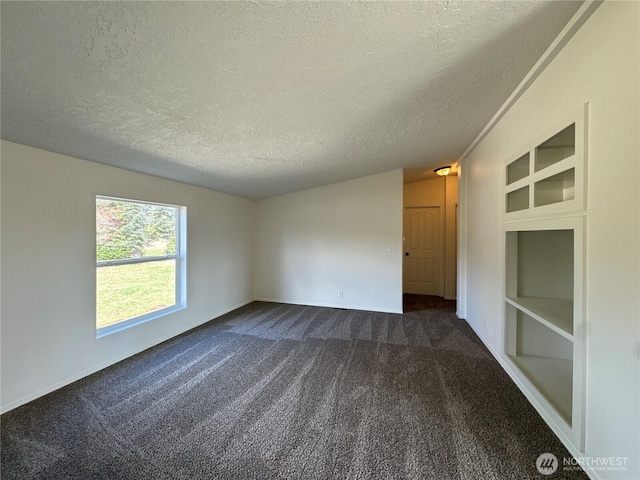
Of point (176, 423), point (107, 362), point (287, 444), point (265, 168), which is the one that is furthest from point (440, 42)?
point (107, 362)

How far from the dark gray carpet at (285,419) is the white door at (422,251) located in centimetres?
285

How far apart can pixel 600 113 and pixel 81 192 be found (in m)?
3.91

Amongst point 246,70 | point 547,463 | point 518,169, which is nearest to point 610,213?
point 518,169

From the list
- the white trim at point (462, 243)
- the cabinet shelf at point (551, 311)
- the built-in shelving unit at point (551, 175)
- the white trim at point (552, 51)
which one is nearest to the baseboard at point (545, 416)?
the cabinet shelf at point (551, 311)

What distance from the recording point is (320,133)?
241 cm

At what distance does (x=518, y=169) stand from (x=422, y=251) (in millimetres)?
3712

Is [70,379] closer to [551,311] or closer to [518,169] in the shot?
[551,311]

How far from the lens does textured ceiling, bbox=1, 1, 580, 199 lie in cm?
107

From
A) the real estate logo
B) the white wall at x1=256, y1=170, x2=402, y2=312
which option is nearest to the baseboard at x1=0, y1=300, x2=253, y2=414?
the white wall at x1=256, y1=170, x2=402, y2=312

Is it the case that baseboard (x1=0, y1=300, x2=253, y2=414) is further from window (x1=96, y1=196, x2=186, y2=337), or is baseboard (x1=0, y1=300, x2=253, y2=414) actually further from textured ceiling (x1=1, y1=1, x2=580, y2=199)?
textured ceiling (x1=1, y1=1, x2=580, y2=199)

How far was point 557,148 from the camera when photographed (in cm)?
175

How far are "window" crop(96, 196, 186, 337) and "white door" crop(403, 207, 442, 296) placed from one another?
478cm

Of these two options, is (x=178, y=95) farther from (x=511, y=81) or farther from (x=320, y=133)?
(x=511, y=81)

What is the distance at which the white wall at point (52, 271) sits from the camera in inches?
74.4
